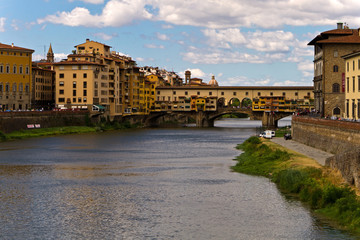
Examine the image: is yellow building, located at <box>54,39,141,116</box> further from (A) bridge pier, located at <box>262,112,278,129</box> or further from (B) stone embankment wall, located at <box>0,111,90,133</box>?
(A) bridge pier, located at <box>262,112,278,129</box>

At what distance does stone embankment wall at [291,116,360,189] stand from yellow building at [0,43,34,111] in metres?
51.3

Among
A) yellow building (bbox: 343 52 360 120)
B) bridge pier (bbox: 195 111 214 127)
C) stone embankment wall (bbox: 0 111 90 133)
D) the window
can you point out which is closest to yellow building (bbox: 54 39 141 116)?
stone embankment wall (bbox: 0 111 90 133)

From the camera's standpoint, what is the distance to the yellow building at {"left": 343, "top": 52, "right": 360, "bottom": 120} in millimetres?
54688

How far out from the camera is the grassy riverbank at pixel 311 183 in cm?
2681

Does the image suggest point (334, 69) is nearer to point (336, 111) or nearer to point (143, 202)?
point (336, 111)

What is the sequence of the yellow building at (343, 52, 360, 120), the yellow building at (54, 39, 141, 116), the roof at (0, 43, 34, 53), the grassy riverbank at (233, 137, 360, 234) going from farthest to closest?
the yellow building at (54, 39, 141, 116), the roof at (0, 43, 34, 53), the yellow building at (343, 52, 360, 120), the grassy riverbank at (233, 137, 360, 234)

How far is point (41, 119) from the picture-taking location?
90.8 m

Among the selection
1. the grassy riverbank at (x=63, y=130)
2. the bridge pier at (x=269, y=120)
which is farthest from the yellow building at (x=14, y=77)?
the bridge pier at (x=269, y=120)

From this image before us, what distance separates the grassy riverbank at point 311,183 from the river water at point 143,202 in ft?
2.71

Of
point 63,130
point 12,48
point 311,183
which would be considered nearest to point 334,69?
point 311,183

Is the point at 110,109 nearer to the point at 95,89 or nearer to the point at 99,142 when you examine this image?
the point at 95,89

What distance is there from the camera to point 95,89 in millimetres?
108875

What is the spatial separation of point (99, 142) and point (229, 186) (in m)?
40.8

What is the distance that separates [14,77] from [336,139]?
68505 mm
